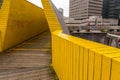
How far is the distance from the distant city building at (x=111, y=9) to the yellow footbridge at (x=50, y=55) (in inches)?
4394

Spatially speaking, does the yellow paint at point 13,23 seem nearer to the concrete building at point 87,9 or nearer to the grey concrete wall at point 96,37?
the grey concrete wall at point 96,37

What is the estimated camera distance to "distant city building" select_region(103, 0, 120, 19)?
120500 mm

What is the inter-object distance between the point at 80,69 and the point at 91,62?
1.90ft

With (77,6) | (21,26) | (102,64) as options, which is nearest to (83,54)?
(102,64)

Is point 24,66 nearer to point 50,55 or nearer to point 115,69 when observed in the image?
point 50,55

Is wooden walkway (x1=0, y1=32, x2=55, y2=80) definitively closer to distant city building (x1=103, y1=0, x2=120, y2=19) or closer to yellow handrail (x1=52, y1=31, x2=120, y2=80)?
yellow handrail (x1=52, y1=31, x2=120, y2=80)

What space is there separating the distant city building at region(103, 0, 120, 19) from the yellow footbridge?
4394 inches

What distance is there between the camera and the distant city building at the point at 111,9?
4744 inches

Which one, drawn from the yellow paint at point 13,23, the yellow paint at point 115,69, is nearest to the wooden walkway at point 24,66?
the yellow paint at point 13,23

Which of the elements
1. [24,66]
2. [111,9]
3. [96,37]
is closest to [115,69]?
[24,66]

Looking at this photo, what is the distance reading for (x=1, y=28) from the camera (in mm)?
10039

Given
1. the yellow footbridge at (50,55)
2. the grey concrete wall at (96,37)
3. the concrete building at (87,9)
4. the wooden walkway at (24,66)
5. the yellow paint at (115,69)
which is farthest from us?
the concrete building at (87,9)

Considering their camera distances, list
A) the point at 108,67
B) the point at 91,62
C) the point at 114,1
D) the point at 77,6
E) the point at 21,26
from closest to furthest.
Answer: the point at 108,67 → the point at 91,62 → the point at 21,26 → the point at 114,1 → the point at 77,6

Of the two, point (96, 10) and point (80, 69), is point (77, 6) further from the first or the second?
point (80, 69)
